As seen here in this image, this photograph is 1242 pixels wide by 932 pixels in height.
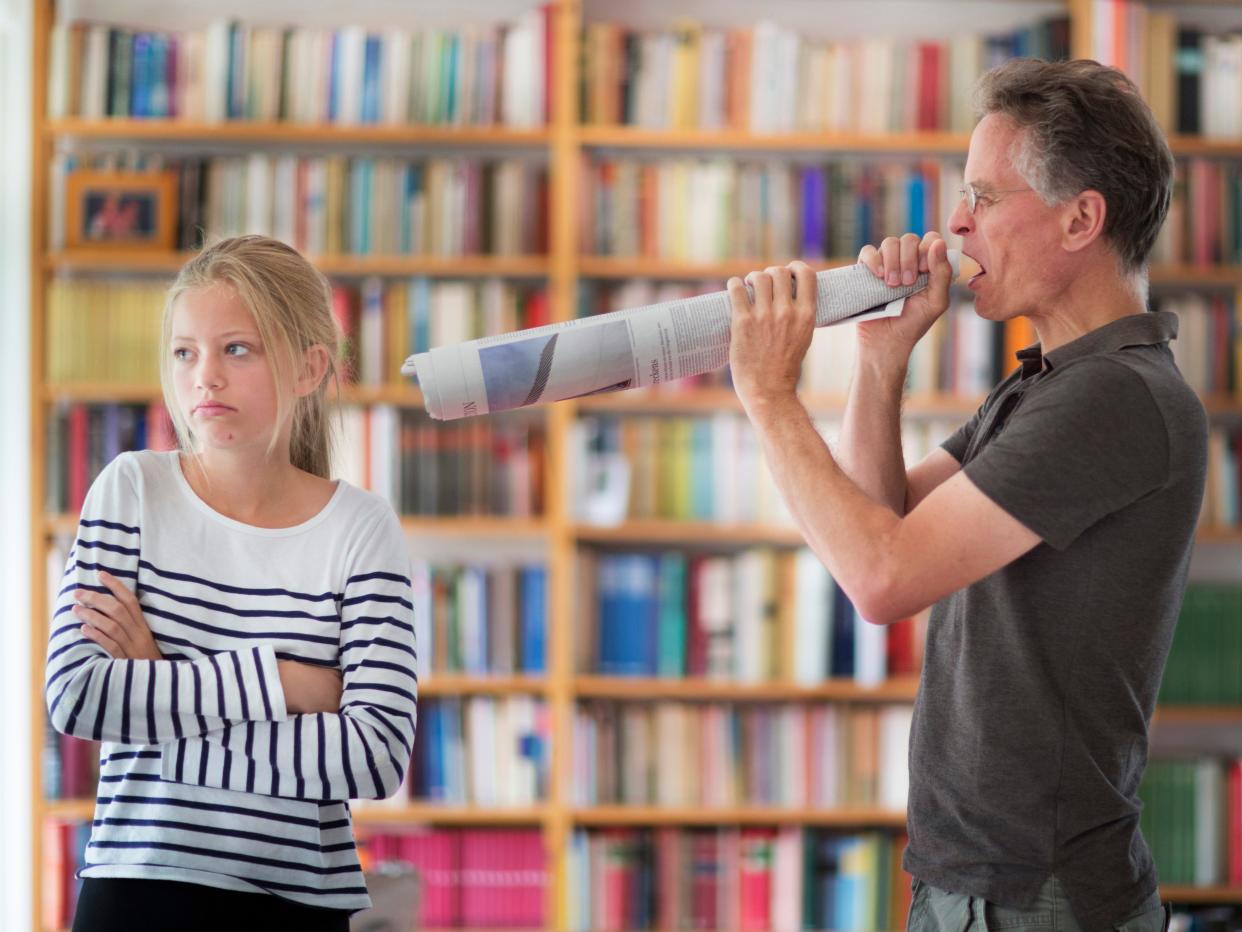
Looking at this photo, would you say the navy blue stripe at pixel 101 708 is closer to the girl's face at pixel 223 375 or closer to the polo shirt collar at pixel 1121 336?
the girl's face at pixel 223 375

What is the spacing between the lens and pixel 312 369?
4.07 feet

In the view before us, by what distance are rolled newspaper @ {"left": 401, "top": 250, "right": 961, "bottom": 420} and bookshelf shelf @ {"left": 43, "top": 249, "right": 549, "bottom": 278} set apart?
1.75 meters

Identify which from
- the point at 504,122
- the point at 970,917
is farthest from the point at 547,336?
the point at 504,122

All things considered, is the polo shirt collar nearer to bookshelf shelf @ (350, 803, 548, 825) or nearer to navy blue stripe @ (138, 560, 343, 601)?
navy blue stripe @ (138, 560, 343, 601)

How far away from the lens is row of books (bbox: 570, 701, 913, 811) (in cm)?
298

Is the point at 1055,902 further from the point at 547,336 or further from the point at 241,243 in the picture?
the point at 241,243

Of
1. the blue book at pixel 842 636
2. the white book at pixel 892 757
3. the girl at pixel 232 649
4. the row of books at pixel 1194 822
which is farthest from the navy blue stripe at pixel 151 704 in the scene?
the row of books at pixel 1194 822

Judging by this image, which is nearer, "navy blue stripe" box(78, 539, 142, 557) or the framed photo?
"navy blue stripe" box(78, 539, 142, 557)

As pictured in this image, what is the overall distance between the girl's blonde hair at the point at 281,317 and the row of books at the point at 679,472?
170cm

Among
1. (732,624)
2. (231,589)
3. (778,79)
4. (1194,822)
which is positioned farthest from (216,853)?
(1194,822)

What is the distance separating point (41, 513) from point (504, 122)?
1410 mm

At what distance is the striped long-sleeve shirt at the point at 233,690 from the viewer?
109 cm

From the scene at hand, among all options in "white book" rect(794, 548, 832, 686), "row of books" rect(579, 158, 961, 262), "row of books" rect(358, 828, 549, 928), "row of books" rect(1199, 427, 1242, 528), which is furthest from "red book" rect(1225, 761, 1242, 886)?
"row of books" rect(358, 828, 549, 928)

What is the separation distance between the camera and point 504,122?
9.78 feet
